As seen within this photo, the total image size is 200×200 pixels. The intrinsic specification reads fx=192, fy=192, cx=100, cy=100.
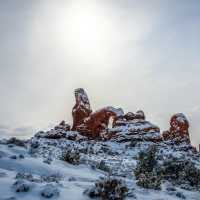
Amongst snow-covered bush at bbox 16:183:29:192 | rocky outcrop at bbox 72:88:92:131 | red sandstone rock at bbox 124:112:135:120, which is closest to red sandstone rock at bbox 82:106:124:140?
red sandstone rock at bbox 124:112:135:120

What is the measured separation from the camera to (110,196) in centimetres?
468

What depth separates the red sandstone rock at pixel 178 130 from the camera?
4381cm

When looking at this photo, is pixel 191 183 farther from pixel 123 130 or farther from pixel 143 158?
pixel 123 130

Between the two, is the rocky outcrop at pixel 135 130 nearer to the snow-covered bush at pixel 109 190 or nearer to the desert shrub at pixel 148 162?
the desert shrub at pixel 148 162

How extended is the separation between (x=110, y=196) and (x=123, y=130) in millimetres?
38040

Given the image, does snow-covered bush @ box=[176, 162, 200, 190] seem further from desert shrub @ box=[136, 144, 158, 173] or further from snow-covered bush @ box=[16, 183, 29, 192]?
snow-covered bush @ box=[16, 183, 29, 192]

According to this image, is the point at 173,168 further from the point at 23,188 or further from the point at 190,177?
the point at 23,188

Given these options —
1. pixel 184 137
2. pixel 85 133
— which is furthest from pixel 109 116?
pixel 184 137

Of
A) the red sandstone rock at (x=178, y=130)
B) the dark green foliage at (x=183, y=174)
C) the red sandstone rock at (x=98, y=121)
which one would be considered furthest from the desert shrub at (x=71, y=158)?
the red sandstone rock at (x=178, y=130)

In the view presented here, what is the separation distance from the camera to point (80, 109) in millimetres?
55594

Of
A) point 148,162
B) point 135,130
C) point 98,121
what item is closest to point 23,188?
point 148,162

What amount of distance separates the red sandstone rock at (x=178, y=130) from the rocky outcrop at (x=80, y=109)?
22724mm

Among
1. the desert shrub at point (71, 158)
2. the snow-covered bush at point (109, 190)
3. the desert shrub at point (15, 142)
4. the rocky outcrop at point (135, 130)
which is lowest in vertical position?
the snow-covered bush at point (109, 190)

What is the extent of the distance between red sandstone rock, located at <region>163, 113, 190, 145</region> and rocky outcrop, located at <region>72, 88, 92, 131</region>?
22.7 metres
